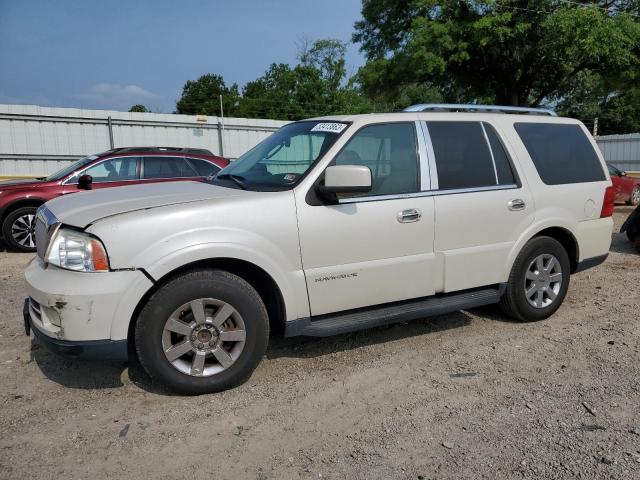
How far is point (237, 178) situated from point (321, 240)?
3.33ft

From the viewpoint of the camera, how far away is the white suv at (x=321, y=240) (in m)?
3.10

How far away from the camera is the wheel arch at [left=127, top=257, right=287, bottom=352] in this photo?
3213mm

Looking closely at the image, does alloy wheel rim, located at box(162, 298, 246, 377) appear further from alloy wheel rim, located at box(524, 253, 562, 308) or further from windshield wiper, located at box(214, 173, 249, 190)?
alloy wheel rim, located at box(524, 253, 562, 308)

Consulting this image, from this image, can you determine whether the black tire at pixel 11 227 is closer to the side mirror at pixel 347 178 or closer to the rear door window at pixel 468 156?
the side mirror at pixel 347 178

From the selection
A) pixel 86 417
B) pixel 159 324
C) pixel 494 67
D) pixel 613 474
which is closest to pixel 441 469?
pixel 613 474

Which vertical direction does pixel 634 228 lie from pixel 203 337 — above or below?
below

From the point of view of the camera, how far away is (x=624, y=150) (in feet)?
71.4

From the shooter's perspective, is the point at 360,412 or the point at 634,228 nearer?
the point at 360,412

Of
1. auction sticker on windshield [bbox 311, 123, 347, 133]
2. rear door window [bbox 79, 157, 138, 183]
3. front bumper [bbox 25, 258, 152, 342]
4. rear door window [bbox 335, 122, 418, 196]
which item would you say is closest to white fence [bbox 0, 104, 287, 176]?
rear door window [bbox 79, 157, 138, 183]

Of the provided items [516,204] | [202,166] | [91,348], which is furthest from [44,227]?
[202,166]

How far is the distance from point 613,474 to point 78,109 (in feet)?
52.6

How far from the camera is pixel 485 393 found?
3.41 m

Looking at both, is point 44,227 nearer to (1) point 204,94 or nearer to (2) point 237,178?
(2) point 237,178

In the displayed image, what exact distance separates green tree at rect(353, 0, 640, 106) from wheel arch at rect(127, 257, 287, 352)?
15.4m
